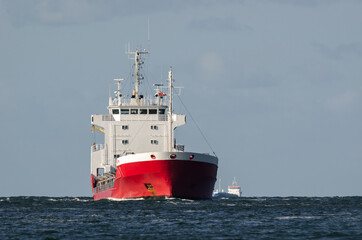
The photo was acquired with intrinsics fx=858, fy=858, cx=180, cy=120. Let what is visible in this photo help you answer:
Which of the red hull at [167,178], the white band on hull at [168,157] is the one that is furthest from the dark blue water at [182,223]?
the white band on hull at [168,157]

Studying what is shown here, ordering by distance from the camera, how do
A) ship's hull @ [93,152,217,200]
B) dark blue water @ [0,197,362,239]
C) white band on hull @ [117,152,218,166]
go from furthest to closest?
ship's hull @ [93,152,217,200] < white band on hull @ [117,152,218,166] < dark blue water @ [0,197,362,239]

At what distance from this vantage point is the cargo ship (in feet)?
222

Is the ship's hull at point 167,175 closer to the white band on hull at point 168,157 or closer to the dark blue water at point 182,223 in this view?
the white band on hull at point 168,157

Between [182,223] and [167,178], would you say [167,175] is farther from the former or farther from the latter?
[182,223]

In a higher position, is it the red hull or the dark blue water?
the red hull

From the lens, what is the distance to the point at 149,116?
Answer: 8225cm

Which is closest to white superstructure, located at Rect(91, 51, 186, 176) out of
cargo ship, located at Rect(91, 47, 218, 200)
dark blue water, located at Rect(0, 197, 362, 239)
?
cargo ship, located at Rect(91, 47, 218, 200)

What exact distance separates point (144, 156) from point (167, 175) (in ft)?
7.97

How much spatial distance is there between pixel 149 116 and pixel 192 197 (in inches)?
575

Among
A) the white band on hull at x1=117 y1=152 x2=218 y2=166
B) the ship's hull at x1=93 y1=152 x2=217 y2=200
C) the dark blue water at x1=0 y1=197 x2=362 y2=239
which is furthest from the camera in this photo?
the ship's hull at x1=93 y1=152 x2=217 y2=200

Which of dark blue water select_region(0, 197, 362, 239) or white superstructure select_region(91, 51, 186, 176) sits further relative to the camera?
white superstructure select_region(91, 51, 186, 176)

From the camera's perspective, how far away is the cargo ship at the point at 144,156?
67.8 meters

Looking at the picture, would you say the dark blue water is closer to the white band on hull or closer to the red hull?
the red hull

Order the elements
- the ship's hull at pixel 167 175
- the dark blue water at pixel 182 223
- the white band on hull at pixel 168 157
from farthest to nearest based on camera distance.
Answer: the ship's hull at pixel 167 175
the white band on hull at pixel 168 157
the dark blue water at pixel 182 223
